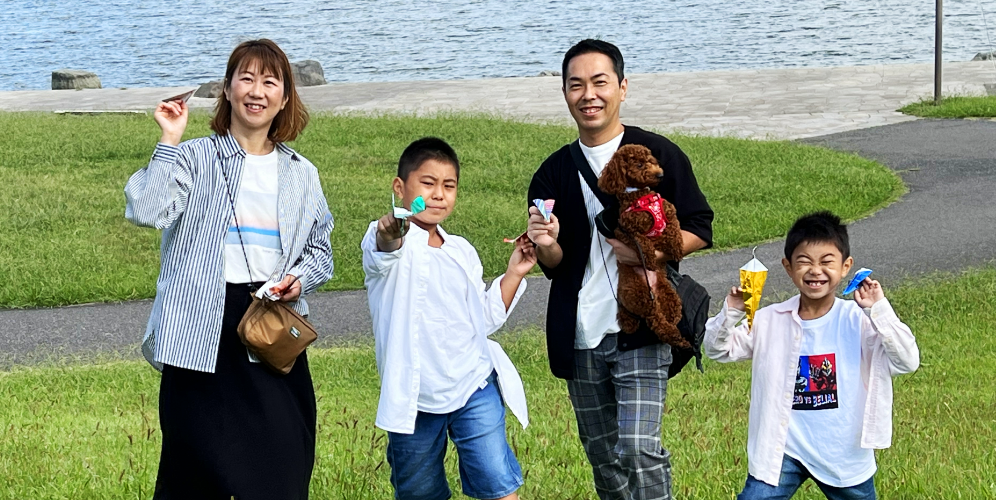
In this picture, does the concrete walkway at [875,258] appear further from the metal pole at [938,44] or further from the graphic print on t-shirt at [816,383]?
the graphic print on t-shirt at [816,383]

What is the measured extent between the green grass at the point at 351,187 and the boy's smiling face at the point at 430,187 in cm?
610

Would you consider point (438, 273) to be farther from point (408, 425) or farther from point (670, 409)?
point (670, 409)

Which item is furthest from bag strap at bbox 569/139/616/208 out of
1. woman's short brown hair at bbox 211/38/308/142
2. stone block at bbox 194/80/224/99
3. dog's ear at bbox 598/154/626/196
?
stone block at bbox 194/80/224/99

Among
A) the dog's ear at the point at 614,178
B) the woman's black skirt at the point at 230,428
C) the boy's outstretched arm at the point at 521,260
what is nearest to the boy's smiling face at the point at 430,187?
the boy's outstretched arm at the point at 521,260

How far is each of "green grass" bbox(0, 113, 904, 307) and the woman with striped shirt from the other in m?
6.24

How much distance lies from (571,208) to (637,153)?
17.0 inches

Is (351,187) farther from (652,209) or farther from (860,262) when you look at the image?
(652,209)

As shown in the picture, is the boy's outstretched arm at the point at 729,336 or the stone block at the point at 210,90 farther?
the stone block at the point at 210,90

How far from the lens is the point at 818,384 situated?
3889 millimetres

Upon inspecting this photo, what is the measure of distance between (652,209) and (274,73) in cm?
127

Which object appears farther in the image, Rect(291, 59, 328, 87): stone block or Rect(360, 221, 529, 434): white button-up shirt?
Rect(291, 59, 328, 87): stone block

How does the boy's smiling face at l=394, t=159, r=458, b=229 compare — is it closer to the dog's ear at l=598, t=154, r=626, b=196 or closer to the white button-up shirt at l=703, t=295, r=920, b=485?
the dog's ear at l=598, t=154, r=626, b=196

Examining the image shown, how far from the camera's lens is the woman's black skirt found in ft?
12.4

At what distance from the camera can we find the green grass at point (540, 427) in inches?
191
